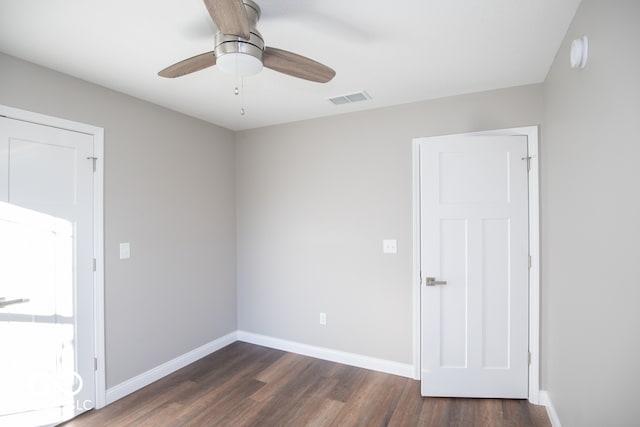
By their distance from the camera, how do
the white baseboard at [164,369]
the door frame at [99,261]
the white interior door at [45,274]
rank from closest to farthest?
1. the white interior door at [45,274]
2. the door frame at [99,261]
3. the white baseboard at [164,369]

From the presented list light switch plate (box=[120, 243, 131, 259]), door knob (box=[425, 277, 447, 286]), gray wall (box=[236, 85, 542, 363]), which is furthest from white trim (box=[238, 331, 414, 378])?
light switch plate (box=[120, 243, 131, 259])

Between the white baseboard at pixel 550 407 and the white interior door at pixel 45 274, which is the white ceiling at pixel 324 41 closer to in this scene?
the white interior door at pixel 45 274

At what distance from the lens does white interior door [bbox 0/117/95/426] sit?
1979mm

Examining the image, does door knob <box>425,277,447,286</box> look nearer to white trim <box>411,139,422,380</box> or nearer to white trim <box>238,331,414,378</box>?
white trim <box>411,139,422,380</box>

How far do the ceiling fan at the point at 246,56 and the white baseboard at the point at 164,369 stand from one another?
246cm

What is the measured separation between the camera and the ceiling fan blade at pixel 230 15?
3.61 ft

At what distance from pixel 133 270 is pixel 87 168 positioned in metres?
0.89

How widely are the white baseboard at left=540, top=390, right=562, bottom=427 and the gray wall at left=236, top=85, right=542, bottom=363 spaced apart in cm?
99

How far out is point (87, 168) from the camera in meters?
2.36

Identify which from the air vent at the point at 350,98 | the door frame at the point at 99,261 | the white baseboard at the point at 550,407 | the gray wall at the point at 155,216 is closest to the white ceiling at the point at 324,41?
the air vent at the point at 350,98

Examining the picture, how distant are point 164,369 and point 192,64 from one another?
8.73ft

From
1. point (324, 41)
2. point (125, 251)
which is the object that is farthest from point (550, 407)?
point (125, 251)

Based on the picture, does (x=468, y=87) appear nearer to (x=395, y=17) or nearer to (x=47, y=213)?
(x=395, y=17)

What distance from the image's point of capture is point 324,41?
1.85 metres
